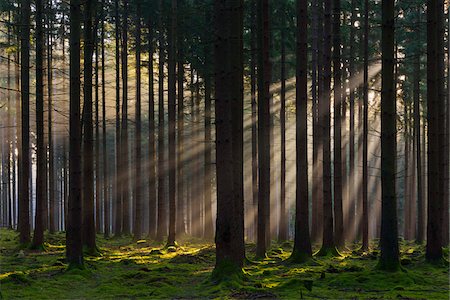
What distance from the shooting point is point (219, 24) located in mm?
13336

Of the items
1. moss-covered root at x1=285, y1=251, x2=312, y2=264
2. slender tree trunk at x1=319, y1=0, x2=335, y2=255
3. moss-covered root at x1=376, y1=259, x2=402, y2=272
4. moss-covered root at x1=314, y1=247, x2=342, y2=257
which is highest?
slender tree trunk at x1=319, y1=0, x2=335, y2=255

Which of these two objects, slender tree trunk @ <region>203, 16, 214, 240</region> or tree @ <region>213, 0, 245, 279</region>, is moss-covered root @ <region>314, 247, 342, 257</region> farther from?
slender tree trunk @ <region>203, 16, 214, 240</region>

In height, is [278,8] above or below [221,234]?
above

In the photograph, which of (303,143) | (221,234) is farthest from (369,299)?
(303,143)

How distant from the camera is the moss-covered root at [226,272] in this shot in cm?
1318

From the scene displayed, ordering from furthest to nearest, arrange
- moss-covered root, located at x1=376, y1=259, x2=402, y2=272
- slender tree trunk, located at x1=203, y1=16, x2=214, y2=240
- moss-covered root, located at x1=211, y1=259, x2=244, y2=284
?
slender tree trunk, located at x1=203, y1=16, x2=214, y2=240 → moss-covered root, located at x1=376, y1=259, x2=402, y2=272 → moss-covered root, located at x1=211, y1=259, x2=244, y2=284

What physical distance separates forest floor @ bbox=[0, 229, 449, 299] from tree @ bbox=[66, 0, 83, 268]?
678 millimetres

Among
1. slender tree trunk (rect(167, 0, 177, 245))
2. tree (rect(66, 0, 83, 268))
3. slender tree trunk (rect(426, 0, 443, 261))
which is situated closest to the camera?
tree (rect(66, 0, 83, 268))

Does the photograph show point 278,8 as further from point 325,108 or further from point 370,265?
point 370,265

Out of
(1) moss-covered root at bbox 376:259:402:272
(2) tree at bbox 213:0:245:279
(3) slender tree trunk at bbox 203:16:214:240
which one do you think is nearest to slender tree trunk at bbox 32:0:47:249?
(3) slender tree trunk at bbox 203:16:214:240

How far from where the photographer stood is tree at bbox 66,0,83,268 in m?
15.3

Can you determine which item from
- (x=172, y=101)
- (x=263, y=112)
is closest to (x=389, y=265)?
(x=263, y=112)

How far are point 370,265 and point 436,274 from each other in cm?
316

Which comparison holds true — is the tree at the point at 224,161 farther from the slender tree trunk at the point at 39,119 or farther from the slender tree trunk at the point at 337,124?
the slender tree trunk at the point at 39,119
